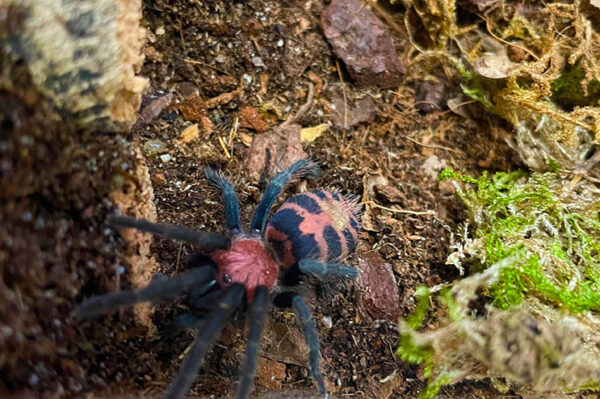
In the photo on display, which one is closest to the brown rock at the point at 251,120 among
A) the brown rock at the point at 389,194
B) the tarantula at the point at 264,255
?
the tarantula at the point at 264,255

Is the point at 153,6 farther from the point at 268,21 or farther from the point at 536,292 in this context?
the point at 536,292

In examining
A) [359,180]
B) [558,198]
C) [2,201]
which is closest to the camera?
[2,201]

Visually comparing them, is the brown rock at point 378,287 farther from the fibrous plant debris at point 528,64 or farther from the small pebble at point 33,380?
the small pebble at point 33,380

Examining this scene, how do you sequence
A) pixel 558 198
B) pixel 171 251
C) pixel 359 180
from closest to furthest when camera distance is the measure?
pixel 171 251 < pixel 558 198 < pixel 359 180

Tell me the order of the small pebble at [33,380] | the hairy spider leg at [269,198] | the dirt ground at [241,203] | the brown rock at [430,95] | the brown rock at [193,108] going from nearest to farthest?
the small pebble at [33,380]
the dirt ground at [241,203]
the hairy spider leg at [269,198]
the brown rock at [193,108]
the brown rock at [430,95]

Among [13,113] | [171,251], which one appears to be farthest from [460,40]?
[13,113]

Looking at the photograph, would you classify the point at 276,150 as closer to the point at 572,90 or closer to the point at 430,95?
the point at 430,95

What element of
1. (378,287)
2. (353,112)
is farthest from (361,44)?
(378,287)
